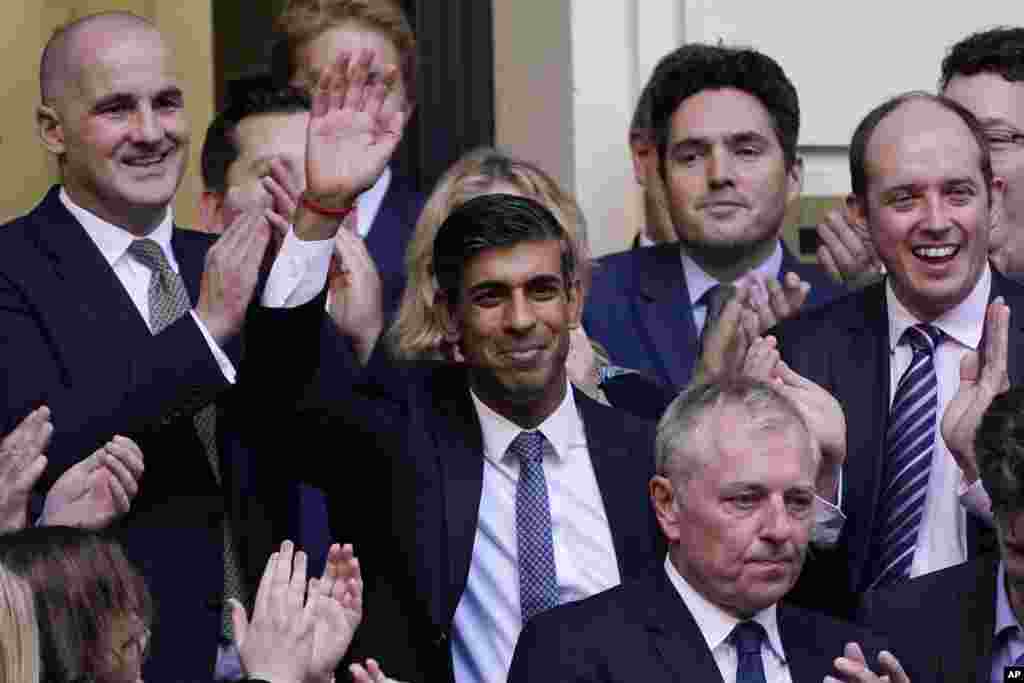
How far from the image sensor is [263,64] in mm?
8188

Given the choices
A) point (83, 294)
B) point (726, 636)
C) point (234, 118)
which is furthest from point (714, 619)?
point (234, 118)

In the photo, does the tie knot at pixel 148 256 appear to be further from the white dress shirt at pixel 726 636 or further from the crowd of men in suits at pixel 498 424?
the white dress shirt at pixel 726 636

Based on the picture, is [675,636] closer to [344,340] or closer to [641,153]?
A: [344,340]

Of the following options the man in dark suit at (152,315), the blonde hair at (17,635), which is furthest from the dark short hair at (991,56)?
→ the blonde hair at (17,635)

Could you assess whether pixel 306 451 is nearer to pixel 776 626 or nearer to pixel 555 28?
pixel 776 626

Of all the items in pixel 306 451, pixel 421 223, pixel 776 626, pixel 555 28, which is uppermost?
pixel 555 28

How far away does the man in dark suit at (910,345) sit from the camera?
18.6 feet

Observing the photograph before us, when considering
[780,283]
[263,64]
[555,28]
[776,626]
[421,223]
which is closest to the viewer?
[776,626]

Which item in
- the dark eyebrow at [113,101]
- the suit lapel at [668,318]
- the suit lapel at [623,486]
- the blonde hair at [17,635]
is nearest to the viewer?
the blonde hair at [17,635]

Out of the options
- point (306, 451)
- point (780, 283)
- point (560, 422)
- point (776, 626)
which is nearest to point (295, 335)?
point (306, 451)

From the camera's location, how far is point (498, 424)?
18.4 feet

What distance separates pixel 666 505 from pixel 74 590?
119 cm

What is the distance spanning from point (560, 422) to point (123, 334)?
0.94 metres

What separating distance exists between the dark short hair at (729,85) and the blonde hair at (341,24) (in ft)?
2.11
